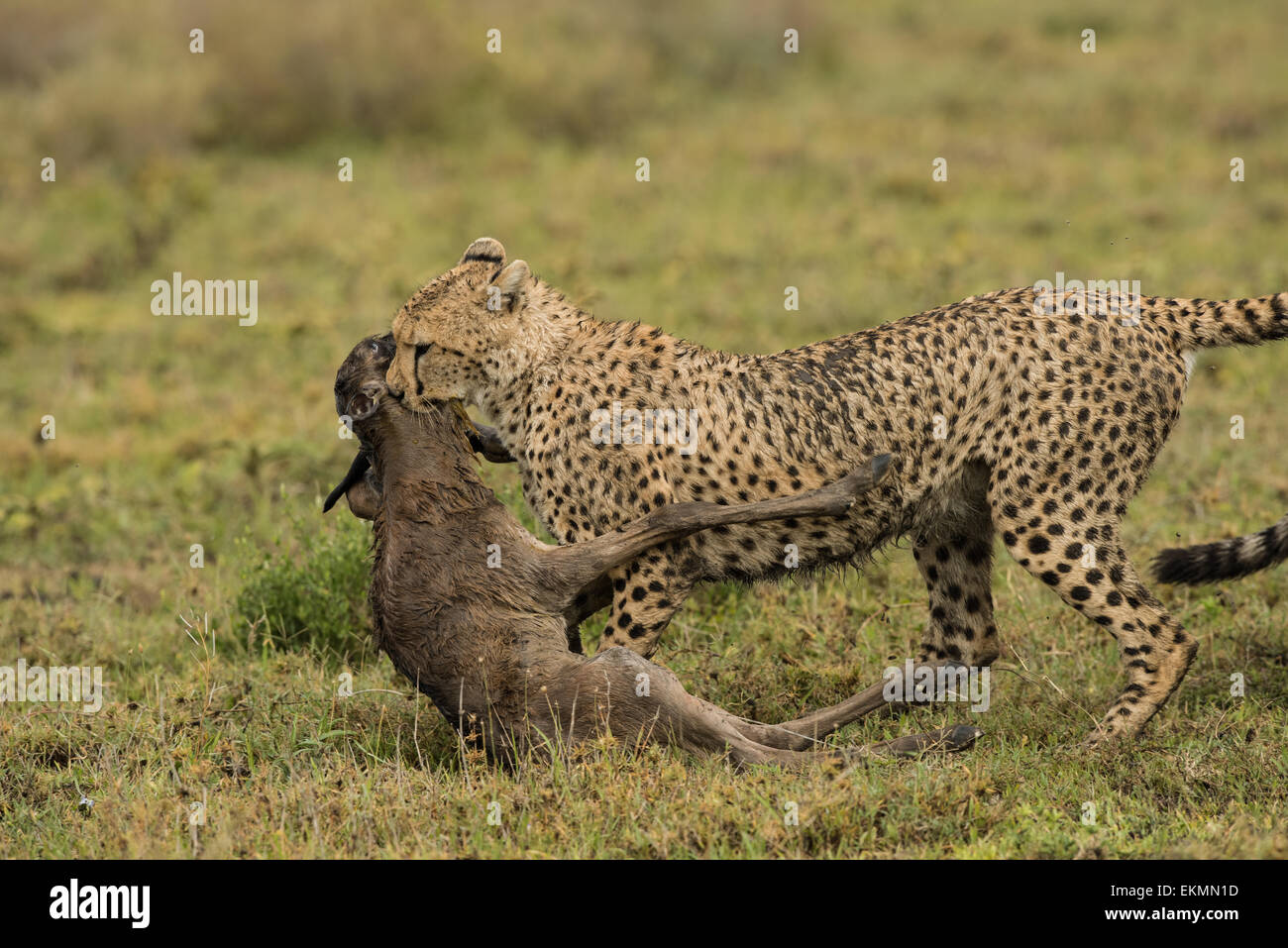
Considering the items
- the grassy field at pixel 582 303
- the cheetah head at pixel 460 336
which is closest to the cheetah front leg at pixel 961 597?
the grassy field at pixel 582 303

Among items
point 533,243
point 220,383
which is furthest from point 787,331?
point 220,383

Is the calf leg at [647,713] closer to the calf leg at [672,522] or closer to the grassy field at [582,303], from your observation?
the grassy field at [582,303]

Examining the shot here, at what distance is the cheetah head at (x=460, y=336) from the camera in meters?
5.28

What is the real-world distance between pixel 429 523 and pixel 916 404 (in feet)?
5.41

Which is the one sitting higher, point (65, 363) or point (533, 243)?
point (533, 243)

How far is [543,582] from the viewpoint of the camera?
4.97 meters

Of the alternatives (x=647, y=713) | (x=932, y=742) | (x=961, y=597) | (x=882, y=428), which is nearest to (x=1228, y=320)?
(x=882, y=428)

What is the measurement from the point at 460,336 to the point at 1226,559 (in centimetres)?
266

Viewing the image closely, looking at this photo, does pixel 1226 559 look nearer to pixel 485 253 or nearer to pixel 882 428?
pixel 882 428

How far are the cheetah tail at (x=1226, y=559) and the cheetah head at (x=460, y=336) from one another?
2.30m

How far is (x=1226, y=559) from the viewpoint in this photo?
17.0 feet

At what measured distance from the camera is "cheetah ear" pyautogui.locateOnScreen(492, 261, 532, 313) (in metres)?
5.36

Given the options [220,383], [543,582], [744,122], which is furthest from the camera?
[744,122]

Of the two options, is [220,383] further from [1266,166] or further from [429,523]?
[1266,166]
